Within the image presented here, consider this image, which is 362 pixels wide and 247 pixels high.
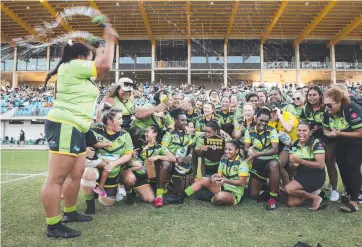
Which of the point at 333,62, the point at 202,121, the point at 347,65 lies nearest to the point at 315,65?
the point at 333,62

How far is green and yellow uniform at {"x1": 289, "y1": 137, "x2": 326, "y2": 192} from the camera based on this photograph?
3969 mm

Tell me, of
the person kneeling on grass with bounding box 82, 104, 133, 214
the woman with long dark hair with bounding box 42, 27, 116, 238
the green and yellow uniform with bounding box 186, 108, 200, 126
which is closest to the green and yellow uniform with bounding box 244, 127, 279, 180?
the green and yellow uniform with bounding box 186, 108, 200, 126

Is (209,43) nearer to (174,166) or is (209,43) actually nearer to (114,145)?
(174,166)

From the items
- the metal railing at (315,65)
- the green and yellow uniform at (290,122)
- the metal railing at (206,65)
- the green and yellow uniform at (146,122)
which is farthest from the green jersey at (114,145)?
the metal railing at (315,65)

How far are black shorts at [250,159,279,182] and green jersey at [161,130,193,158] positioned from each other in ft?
3.68

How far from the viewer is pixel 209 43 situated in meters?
32.6

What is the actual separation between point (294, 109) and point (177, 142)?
217cm

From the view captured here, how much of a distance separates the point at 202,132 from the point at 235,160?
106 cm

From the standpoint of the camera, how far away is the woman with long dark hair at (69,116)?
2.71 m

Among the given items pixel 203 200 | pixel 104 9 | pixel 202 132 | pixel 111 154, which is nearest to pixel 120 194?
pixel 111 154

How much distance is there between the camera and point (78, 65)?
274cm

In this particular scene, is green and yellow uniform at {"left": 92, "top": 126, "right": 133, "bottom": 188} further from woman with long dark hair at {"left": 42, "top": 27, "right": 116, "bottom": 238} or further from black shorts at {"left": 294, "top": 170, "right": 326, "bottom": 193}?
black shorts at {"left": 294, "top": 170, "right": 326, "bottom": 193}

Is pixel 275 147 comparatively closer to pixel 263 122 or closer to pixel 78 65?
pixel 263 122

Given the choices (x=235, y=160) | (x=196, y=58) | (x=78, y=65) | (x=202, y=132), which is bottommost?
(x=235, y=160)
